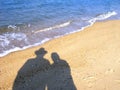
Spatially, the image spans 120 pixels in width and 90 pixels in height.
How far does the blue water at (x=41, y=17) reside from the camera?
1012 centimetres

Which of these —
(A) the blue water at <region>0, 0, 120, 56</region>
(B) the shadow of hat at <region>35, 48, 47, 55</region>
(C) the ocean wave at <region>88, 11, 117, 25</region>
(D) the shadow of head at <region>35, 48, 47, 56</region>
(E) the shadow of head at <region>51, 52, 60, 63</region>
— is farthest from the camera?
(C) the ocean wave at <region>88, 11, 117, 25</region>

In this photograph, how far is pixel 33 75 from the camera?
23.3 ft

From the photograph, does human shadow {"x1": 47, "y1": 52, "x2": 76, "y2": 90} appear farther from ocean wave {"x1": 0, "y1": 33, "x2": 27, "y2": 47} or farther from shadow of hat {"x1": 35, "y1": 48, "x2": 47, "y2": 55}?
ocean wave {"x1": 0, "y1": 33, "x2": 27, "y2": 47}

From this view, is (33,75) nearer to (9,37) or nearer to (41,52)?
(41,52)

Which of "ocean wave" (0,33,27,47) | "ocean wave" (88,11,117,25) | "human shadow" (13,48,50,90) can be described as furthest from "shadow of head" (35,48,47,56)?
"ocean wave" (88,11,117,25)

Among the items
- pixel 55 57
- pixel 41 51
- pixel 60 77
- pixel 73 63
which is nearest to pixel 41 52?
pixel 41 51

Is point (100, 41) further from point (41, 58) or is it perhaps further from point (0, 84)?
point (0, 84)

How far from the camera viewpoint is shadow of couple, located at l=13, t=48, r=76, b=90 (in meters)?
6.56

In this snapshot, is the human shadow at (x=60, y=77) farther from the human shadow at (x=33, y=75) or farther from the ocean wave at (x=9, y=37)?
the ocean wave at (x=9, y=37)

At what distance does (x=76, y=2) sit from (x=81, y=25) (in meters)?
6.18

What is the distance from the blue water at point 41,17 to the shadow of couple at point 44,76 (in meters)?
1.54

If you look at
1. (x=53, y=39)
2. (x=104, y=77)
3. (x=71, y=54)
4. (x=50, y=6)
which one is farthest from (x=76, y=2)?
(x=104, y=77)

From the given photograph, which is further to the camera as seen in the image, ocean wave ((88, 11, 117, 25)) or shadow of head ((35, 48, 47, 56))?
ocean wave ((88, 11, 117, 25))

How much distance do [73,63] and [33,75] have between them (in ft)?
4.96
